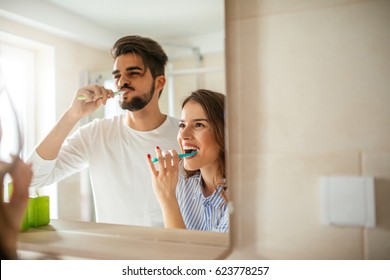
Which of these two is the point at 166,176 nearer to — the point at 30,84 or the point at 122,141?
the point at 122,141

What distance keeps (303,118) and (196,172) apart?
324 mm

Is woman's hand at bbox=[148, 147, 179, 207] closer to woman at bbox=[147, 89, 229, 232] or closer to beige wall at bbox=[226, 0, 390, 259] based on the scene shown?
woman at bbox=[147, 89, 229, 232]

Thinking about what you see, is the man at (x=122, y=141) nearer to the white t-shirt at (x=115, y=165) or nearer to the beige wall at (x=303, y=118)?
the white t-shirt at (x=115, y=165)

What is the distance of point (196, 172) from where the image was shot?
77 cm

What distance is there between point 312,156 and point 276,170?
0.07 meters

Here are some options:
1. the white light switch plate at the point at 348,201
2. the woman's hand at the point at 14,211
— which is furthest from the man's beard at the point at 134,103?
the white light switch plate at the point at 348,201

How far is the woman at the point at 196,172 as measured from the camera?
2.38 feet

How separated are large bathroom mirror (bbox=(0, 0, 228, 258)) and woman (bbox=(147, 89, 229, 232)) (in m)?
0.05

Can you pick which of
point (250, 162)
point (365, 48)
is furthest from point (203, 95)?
point (365, 48)

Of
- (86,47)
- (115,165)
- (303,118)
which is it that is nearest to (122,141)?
(115,165)

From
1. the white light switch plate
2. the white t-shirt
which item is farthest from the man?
the white light switch plate

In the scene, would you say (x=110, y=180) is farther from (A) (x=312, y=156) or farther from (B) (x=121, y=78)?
(A) (x=312, y=156)

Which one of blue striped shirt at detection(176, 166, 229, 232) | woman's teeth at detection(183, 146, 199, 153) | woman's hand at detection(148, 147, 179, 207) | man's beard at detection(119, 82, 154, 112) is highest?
man's beard at detection(119, 82, 154, 112)

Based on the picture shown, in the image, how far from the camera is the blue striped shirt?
2.34 feet
